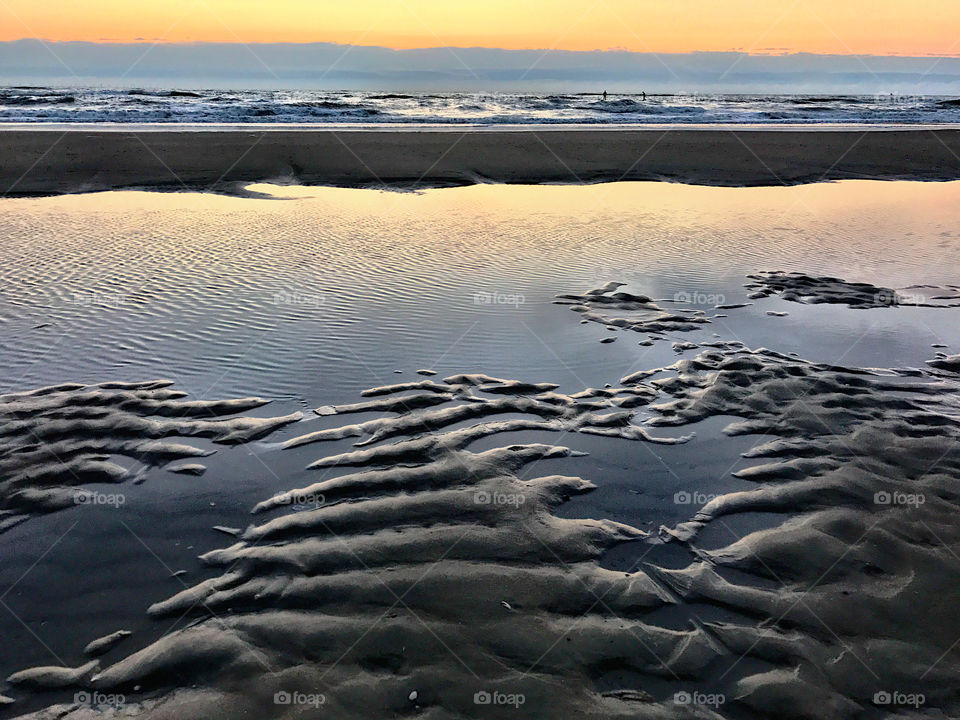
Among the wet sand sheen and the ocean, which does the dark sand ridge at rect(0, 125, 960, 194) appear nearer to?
the ocean

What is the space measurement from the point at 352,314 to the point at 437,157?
43.9 feet

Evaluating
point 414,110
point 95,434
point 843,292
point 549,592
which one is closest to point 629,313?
point 843,292

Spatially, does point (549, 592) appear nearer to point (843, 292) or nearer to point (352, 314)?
point (352, 314)

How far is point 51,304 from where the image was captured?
8.02m

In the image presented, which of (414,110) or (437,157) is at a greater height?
(414,110)

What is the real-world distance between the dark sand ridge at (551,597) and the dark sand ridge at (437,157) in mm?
13575

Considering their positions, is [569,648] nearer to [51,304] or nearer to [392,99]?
[51,304]

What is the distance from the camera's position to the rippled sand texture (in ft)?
15.5

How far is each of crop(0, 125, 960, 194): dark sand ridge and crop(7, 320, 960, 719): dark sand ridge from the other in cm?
1358

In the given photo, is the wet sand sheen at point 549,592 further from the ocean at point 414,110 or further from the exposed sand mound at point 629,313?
the ocean at point 414,110

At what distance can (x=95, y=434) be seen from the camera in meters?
5.38

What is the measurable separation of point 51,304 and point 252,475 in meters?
4.75

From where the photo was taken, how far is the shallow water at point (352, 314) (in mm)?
4281

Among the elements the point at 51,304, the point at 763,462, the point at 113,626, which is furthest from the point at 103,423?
the point at 763,462
